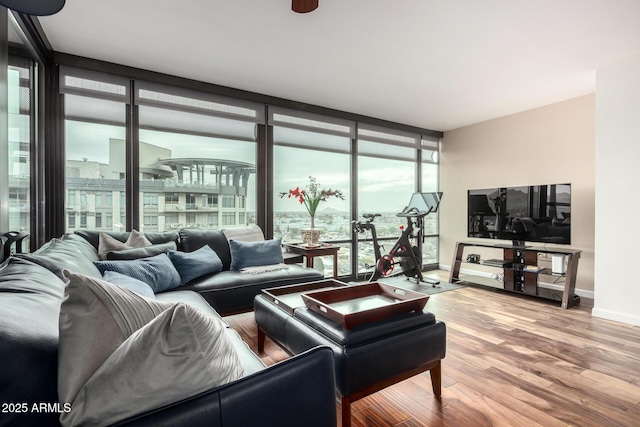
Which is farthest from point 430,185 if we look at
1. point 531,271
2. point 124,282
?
point 124,282

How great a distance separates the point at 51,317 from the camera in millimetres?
941

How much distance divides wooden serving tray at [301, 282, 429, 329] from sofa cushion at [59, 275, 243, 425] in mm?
869

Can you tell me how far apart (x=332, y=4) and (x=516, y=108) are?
3587 mm

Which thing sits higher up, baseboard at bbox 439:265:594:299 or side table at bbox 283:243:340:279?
side table at bbox 283:243:340:279

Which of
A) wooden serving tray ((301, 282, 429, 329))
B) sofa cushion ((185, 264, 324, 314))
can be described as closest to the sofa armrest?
wooden serving tray ((301, 282, 429, 329))

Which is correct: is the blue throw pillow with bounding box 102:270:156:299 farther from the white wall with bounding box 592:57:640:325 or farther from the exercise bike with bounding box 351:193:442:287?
the white wall with bounding box 592:57:640:325

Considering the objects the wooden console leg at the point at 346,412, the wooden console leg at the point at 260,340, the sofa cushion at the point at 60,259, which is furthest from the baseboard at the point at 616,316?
the sofa cushion at the point at 60,259

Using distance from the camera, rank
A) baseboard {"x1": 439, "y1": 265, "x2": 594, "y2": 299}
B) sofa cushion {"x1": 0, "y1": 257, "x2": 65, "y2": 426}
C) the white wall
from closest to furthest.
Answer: sofa cushion {"x1": 0, "y1": 257, "x2": 65, "y2": 426} < the white wall < baseboard {"x1": 439, "y1": 265, "x2": 594, "y2": 299}

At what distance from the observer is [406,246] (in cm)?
A: 485

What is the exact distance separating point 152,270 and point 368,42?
262 centimetres

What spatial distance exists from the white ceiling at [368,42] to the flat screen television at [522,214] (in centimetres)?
126

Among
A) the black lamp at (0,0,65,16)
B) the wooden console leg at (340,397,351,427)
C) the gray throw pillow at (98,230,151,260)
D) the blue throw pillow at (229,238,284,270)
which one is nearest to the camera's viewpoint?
the black lamp at (0,0,65,16)

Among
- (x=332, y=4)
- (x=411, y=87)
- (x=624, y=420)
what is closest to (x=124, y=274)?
(x=332, y=4)

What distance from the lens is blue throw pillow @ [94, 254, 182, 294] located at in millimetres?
2375
